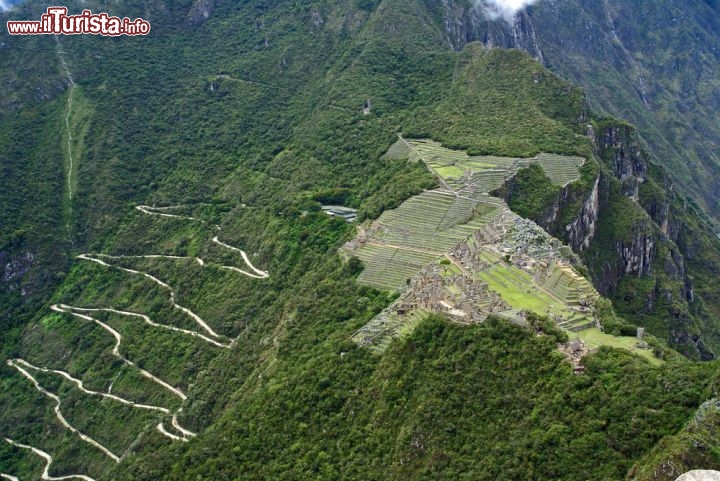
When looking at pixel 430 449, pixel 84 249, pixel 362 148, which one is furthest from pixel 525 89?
pixel 430 449

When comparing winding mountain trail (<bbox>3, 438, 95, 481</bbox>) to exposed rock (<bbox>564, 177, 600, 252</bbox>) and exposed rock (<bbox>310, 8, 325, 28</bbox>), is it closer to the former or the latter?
exposed rock (<bbox>564, 177, 600, 252</bbox>)

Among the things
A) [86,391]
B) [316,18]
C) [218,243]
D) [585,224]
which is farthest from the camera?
[316,18]

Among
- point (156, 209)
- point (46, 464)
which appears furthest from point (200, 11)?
point (46, 464)

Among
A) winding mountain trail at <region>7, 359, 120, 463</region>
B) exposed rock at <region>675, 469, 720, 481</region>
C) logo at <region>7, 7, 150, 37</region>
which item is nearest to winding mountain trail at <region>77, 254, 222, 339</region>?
winding mountain trail at <region>7, 359, 120, 463</region>

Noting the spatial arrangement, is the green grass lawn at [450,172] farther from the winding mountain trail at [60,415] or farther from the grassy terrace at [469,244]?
the winding mountain trail at [60,415]

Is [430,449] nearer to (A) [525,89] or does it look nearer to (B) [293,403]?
(B) [293,403]

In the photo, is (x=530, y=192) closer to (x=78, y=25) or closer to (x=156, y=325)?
(x=156, y=325)
